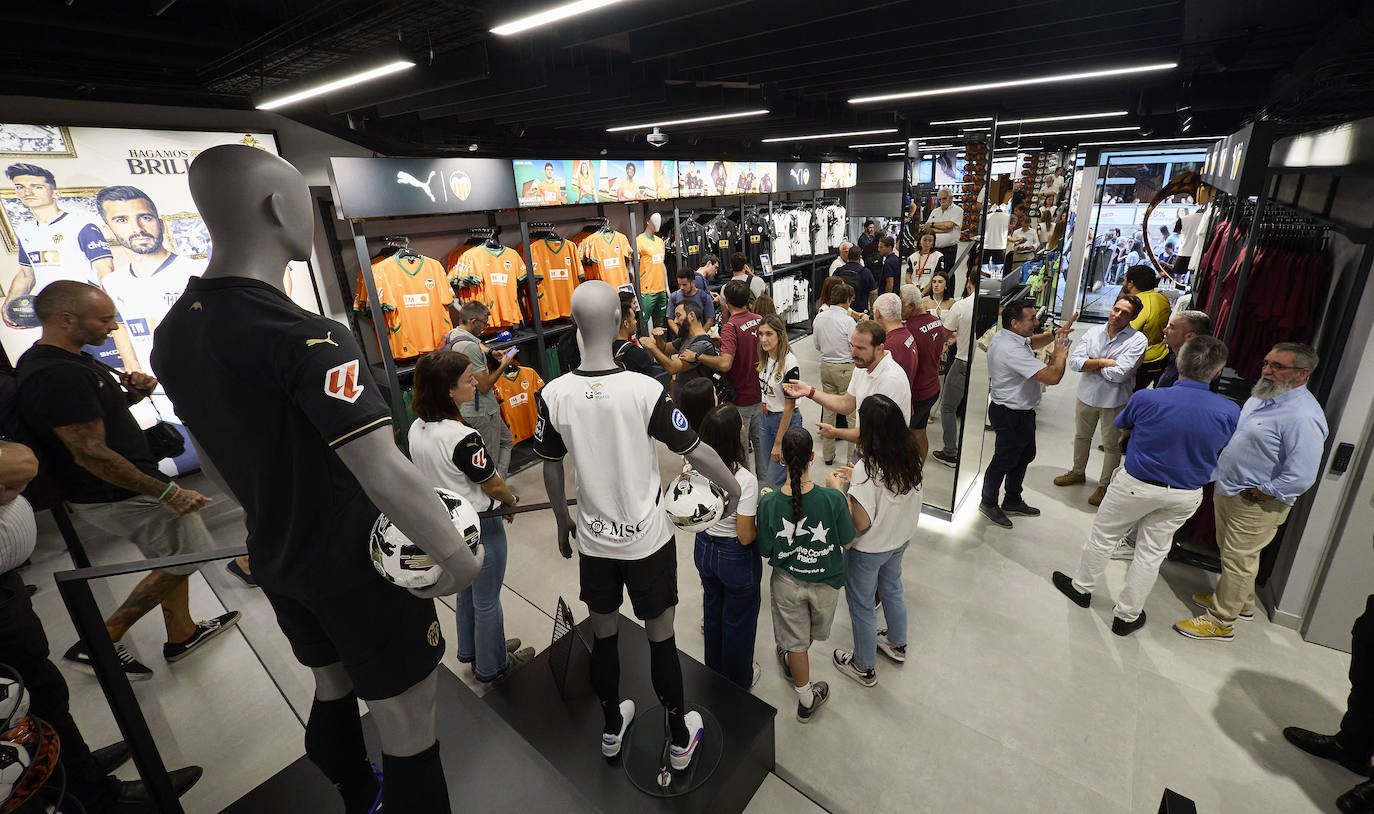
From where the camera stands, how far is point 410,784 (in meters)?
1.29

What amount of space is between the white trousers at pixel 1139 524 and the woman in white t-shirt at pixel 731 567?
2165 mm

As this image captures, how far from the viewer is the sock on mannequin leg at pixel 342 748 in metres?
1.41

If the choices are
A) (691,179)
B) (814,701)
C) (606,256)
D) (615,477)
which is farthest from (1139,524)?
(691,179)

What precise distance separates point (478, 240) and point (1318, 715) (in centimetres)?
638

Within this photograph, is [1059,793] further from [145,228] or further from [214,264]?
[145,228]

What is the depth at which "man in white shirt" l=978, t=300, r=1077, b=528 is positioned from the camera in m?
3.78

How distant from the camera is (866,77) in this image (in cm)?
361

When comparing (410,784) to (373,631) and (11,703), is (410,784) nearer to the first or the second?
(373,631)

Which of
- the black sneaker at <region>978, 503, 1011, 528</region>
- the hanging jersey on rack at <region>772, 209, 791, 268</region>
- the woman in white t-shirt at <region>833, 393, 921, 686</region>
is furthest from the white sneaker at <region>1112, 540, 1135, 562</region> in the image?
the hanging jersey on rack at <region>772, 209, 791, 268</region>

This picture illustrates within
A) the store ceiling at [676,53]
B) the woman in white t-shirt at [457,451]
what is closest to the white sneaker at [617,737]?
the woman in white t-shirt at [457,451]

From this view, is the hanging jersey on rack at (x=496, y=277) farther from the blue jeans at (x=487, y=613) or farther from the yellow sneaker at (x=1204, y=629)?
the yellow sneaker at (x=1204, y=629)

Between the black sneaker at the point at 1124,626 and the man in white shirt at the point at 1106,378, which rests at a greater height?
the man in white shirt at the point at 1106,378

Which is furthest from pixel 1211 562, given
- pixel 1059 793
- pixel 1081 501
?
pixel 1059 793

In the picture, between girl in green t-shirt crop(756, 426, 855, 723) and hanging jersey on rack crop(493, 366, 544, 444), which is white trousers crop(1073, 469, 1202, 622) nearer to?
girl in green t-shirt crop(756, 426, 855, 723)
